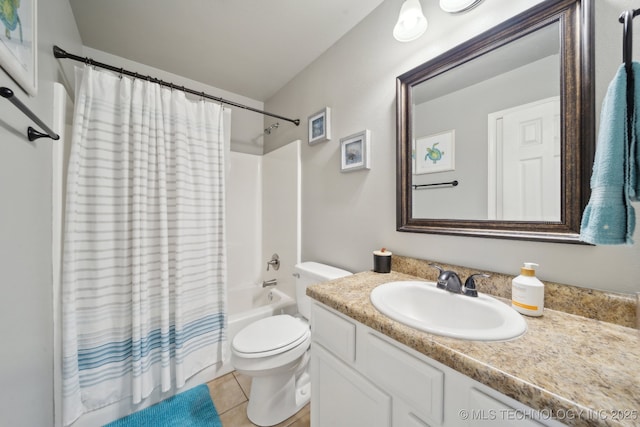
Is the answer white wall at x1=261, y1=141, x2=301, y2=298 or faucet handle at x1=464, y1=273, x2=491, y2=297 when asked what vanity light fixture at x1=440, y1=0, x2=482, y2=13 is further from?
white wall at x1=261, y1=141, x2=301, y2=298

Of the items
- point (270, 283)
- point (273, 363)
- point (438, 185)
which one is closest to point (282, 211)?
point (270, 283)

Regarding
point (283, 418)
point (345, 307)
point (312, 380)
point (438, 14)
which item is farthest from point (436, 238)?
point (283, 418)

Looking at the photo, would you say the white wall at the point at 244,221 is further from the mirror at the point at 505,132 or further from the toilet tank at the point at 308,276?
the mirror at the point at 505,132

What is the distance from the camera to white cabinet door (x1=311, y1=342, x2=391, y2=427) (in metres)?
0.70

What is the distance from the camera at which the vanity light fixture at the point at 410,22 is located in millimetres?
980

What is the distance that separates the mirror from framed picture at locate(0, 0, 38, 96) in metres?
1.38

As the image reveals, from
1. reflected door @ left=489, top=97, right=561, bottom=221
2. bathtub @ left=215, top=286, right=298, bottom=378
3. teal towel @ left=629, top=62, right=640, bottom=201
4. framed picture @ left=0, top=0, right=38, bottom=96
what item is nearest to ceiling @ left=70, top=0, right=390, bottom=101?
framed picture @ left=0, top=0, right=38, bottom=96

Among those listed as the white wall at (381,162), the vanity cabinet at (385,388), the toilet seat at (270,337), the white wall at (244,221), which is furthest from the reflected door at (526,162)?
the white wall at (244,221)

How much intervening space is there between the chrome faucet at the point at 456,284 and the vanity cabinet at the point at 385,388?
0.37m

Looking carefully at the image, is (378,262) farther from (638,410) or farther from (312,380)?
(638,410)

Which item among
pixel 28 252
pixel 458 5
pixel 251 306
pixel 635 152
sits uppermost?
pixel 458 5

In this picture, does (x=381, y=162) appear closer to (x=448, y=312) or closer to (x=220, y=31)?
(x=448, y=312)

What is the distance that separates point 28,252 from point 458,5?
186 centimetres

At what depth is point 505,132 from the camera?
0.88 metres
